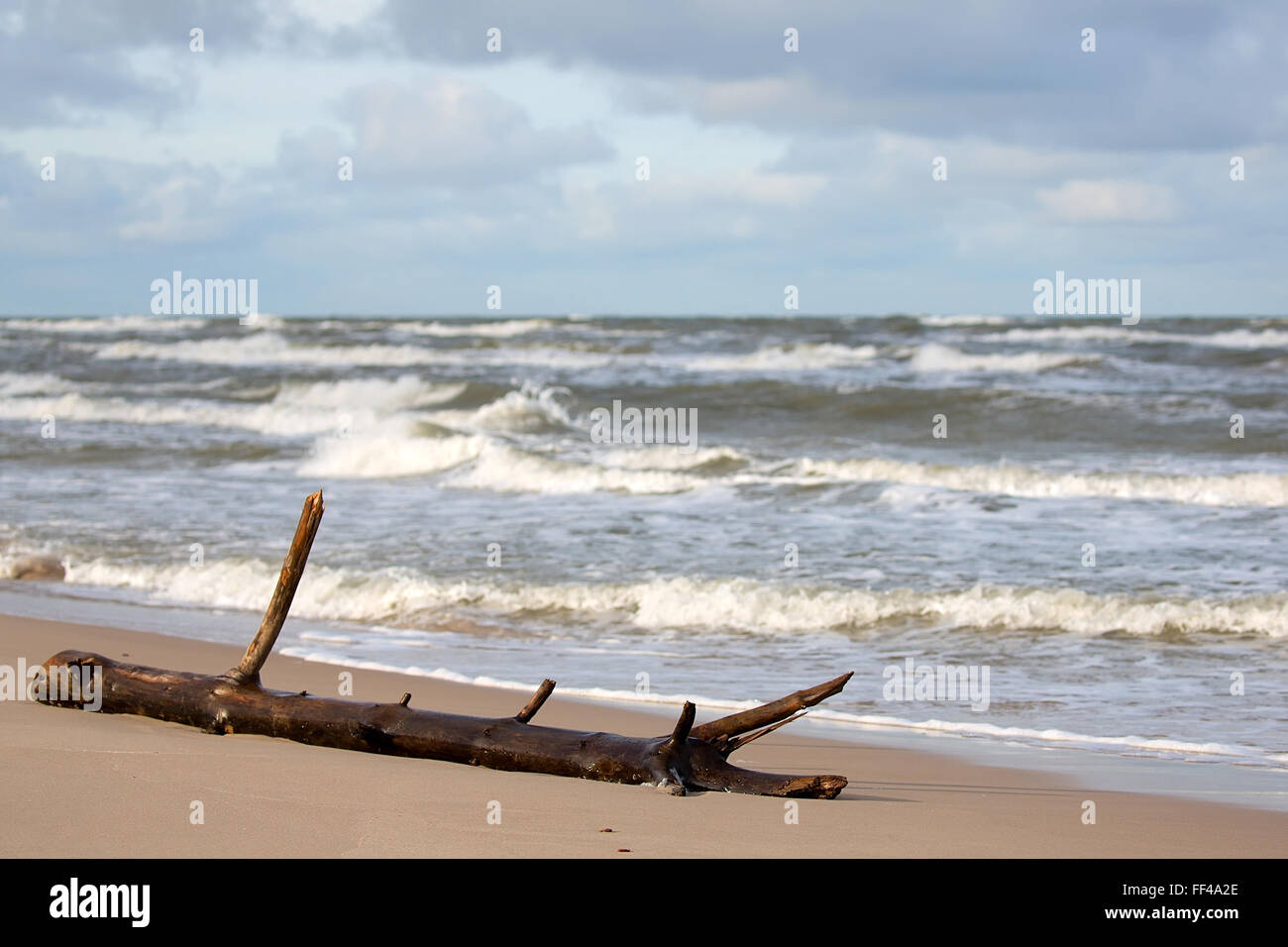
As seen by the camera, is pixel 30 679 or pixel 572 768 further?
pixel 30 679

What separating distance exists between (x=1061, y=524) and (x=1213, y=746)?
674 cm

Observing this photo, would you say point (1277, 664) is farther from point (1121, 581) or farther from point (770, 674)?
point (770, 674)

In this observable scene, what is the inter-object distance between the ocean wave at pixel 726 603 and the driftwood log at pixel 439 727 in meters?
3.90

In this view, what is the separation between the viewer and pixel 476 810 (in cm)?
412

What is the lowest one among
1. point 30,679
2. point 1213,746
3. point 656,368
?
point 1213,746

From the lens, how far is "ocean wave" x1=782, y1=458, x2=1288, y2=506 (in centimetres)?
1442

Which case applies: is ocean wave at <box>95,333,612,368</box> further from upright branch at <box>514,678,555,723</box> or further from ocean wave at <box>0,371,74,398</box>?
upright branch at <box>514,678,555,723</box>

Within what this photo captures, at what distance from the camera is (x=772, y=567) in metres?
10.2

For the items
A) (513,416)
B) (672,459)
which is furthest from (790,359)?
(672,459)

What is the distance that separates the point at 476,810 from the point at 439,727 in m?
0.72

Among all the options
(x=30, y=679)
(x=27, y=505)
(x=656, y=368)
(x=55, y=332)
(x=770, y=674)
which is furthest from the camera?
→ (x=55, y=332)

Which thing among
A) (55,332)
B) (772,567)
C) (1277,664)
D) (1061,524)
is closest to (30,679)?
(772,567)

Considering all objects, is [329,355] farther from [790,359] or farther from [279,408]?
[279,408]

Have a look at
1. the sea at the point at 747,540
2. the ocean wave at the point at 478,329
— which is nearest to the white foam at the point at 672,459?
the sea at the point at 747,540
